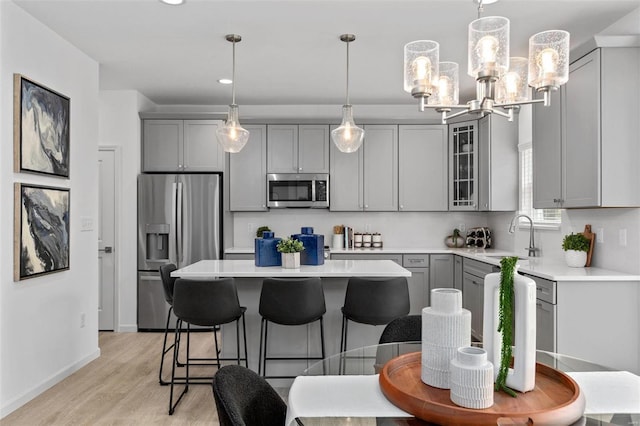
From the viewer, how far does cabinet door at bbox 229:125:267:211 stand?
560cm

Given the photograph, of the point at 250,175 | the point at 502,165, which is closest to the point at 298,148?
the point at 250,175

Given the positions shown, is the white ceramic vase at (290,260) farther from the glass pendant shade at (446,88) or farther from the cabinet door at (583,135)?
the cabinet door at (583,135)

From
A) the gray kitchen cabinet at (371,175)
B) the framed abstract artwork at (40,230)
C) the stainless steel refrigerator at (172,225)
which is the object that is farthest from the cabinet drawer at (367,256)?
the framed abstract artwork at (40,230)

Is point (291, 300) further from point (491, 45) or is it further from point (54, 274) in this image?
point (491, 45)

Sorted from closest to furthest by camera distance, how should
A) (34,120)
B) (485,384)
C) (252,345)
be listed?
(485,384)
(34,120)
(252,345)

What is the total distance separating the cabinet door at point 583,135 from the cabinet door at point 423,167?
209cm

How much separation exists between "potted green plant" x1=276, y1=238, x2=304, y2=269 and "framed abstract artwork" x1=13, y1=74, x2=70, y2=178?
1.77m

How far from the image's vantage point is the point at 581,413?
Result: 1266 millimetres

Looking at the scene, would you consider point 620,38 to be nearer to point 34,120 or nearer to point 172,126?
point 34,120

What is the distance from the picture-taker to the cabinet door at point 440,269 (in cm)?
531

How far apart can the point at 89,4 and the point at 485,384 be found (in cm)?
323

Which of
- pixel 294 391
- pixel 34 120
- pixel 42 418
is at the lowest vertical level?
pixel 42 418

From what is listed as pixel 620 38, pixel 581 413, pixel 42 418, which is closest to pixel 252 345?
pixel 42 418

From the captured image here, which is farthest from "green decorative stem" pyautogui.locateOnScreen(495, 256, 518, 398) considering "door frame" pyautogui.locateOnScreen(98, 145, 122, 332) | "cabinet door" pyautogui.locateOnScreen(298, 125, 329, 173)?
"door frame" pyautogui.locateOnScreen(98, 145, 122, 332)
